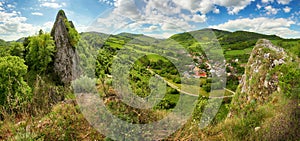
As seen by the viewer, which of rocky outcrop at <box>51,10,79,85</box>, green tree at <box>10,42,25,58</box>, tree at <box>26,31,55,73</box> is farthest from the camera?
rocky outcrop at <box>51,10,79,85</box>

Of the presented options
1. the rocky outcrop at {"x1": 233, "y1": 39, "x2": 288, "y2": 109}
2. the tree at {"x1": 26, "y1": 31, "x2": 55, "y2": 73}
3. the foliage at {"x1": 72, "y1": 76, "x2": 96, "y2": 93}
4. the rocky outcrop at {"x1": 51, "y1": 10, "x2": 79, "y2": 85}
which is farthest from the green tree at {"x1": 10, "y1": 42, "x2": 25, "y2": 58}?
the rocky outcrop at {"x1": 233, "y1": 39, "x2": 288, "y2": 109}

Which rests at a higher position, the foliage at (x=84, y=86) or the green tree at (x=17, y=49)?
the green tree at (x=17, y=49)

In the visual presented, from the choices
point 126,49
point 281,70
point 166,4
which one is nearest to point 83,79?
point 126,49

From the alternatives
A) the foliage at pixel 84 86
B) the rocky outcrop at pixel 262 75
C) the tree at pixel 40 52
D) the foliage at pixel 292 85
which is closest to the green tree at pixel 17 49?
the tree at pixel 40 52

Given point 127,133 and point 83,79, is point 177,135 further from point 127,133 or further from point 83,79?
point 83,79

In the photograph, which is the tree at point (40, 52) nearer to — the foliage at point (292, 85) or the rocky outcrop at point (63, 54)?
the rocky outcrop at point (63, 54)

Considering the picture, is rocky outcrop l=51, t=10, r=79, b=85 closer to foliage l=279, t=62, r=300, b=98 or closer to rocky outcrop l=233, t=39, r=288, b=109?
rocky outcrop l=233, t=39, r=288, b=109
